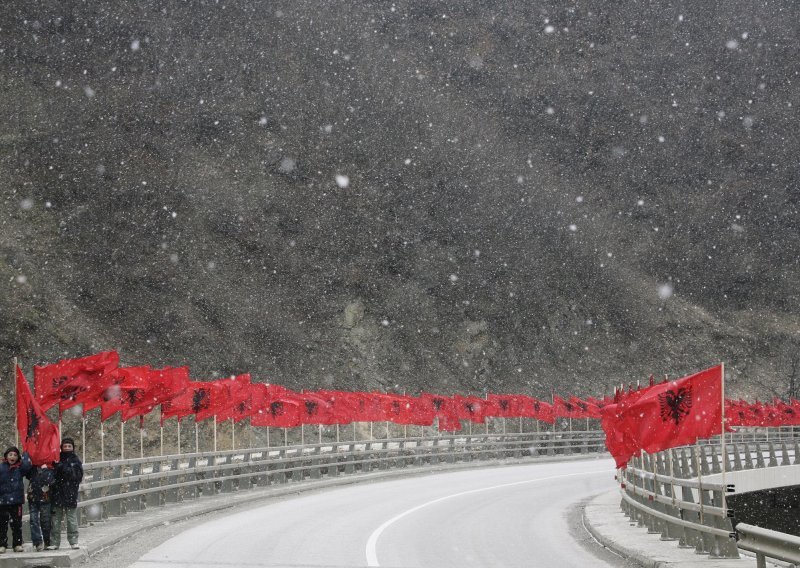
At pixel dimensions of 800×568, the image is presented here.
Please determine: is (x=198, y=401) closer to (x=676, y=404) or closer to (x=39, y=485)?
(x=39, y=485)

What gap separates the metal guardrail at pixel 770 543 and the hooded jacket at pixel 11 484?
8.86 metres

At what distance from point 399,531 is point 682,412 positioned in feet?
20.8

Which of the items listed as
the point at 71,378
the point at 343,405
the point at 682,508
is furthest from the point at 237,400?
the point at 682,508

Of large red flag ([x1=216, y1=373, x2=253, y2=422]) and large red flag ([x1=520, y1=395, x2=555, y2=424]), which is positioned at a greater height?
large red flag ([x1=216, y1=373, x2=253, y2=422])

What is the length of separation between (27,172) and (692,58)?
66771 mm

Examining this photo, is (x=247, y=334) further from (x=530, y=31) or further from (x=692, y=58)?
(x=692, y=58)

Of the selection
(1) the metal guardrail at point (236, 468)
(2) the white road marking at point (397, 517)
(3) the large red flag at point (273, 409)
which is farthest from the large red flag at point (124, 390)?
(3) the large red flag at point (273, 409)

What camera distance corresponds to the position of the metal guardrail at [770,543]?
7.87 m

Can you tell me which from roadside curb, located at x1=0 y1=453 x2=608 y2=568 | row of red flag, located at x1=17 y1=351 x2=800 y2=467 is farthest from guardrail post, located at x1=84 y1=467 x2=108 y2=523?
row of red flag, located at x1=17 y1=351 x2=800 y2=467

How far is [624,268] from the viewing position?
8194 cm

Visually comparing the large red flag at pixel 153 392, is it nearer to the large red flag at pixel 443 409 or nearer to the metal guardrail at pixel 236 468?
the metal guardrail at pixel 236 468

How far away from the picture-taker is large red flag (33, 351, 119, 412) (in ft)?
63.7

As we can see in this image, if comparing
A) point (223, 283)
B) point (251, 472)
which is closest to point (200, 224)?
point (223, 283)

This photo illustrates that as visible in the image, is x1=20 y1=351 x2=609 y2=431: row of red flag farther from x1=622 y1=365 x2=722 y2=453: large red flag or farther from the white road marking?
x1=622 y1=365 x2=722 y2=453: large red flag
